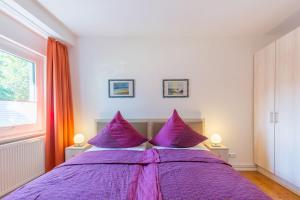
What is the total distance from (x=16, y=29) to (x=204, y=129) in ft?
10.1

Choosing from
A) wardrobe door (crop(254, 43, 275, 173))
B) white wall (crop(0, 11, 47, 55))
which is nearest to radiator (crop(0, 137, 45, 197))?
white wall (crop(0, 11, 47, 55))

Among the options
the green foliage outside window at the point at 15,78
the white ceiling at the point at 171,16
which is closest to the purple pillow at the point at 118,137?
the green foliage outside window at the point at 15,78

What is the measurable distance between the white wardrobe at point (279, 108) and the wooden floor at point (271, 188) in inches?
5.4

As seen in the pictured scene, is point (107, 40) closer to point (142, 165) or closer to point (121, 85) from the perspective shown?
point (121, 85)

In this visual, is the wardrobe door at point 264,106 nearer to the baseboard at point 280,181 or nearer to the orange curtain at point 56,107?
the baseboard at point 280,181

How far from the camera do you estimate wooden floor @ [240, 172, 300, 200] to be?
7.76 feet

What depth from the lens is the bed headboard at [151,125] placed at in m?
3.08

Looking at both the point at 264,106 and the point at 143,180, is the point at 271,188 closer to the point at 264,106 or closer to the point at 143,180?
the point at 264,106

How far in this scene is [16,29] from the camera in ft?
7.87

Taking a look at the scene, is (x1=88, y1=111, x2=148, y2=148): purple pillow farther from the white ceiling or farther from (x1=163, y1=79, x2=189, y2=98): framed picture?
the white ceiling

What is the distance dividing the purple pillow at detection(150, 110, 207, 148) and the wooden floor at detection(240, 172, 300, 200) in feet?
3.50

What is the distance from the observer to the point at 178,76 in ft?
10.6

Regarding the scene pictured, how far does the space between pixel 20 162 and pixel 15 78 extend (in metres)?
1.10

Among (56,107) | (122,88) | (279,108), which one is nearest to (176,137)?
(122,88)
